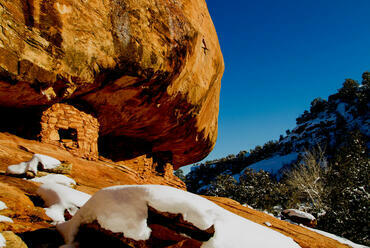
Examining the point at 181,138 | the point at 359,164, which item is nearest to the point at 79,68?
the point at 181,138

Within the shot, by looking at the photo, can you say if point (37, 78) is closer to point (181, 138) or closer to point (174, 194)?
point (174, 194)

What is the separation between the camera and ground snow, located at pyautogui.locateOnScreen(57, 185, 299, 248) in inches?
51.3

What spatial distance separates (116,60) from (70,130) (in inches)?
68.2

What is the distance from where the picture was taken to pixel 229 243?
129 centimetres

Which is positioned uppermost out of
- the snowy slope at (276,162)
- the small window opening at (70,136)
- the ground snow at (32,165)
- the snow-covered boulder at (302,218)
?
the snowy slope at (276,162)

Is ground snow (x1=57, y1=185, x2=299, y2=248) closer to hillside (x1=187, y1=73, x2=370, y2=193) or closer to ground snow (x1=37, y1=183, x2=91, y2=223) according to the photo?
ground snow (x1=37, y1=183, x2=91, y2=223)

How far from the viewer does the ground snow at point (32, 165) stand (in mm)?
2307

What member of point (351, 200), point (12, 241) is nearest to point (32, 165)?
point (12, 241)

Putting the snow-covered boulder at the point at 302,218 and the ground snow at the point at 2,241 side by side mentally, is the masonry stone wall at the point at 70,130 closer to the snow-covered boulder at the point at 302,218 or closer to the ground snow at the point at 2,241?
the ground snow at the point at 2,241

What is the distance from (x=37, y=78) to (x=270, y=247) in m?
3.62

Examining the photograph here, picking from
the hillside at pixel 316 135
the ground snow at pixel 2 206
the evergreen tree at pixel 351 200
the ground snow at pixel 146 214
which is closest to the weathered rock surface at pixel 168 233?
the ground snow at pixel 146 214

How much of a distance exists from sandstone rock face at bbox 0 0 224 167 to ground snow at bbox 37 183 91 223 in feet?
6.54

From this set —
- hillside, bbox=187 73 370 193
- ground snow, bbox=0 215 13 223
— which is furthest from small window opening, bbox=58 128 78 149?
hillside, bbox=187 73 370 193

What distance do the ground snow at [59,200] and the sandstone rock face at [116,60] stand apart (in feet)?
6.54
